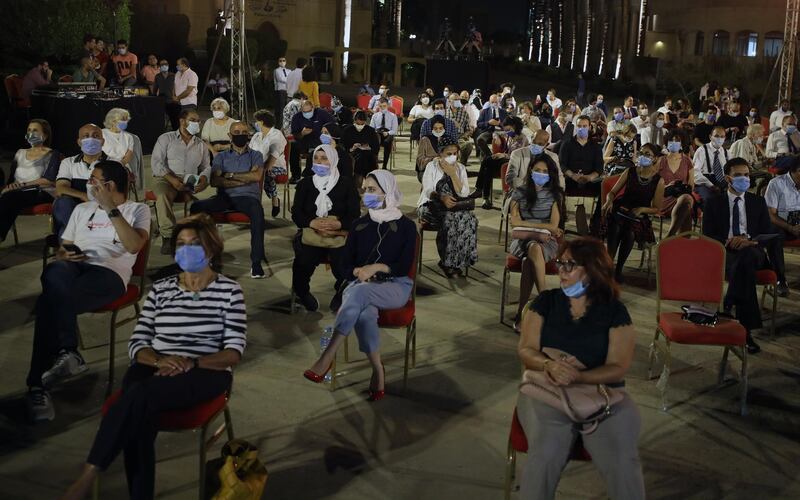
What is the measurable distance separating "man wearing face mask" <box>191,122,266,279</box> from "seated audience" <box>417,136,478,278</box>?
1.57 meters

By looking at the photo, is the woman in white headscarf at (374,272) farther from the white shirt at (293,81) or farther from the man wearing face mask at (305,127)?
the white shirt at (293,81)

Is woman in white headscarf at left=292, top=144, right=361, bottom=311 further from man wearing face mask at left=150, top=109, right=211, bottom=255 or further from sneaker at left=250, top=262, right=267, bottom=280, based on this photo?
man wearing face mask at left=150, top=109, right=211, bottom=255

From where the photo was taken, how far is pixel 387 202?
6.33 meters

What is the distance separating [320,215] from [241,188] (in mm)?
1396

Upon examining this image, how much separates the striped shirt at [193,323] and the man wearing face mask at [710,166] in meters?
7.14

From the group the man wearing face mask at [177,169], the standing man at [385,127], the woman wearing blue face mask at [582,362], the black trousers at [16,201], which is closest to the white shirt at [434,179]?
the man wearing face mask at [177,169]

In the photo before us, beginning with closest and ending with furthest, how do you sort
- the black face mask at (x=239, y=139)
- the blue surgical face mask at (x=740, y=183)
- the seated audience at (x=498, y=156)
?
the blue surgical face mask at (x=740, y=183) → the black face mask at (x=239, y=139) → the seated audience at (x=498, y=156)

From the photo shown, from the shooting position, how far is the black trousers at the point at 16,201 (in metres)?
8.57

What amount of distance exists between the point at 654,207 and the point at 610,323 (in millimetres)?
5019

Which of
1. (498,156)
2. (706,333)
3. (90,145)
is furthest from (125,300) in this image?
→ (498,156)

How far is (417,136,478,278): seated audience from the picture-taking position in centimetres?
887

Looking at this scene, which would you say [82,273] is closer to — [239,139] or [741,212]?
[239,139]

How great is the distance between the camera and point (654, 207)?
9.14 m

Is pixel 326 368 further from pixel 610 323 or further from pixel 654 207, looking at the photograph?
pixel 654 207
